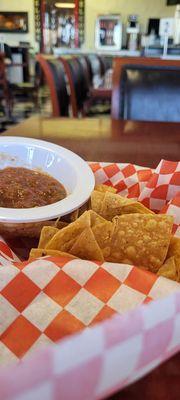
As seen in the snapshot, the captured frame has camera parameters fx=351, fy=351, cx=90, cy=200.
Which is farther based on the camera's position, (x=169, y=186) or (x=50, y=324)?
(x=169, y=186)

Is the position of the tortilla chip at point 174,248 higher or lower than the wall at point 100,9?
lower

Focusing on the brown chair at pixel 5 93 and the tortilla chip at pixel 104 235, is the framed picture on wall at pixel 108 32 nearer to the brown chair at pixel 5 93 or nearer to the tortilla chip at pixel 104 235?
the brown chair at pixel 5 93

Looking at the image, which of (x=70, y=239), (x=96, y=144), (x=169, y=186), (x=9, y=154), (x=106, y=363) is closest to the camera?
(x=106, y=363)

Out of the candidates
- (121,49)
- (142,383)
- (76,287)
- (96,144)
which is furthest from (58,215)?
(121,49)

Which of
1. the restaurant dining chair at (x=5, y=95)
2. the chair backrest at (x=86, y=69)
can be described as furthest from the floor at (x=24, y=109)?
the chair backrest at (x=86, y=69)

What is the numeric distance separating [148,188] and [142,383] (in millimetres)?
441

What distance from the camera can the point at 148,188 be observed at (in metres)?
0.72

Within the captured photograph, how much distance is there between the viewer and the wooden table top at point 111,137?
1.07 m

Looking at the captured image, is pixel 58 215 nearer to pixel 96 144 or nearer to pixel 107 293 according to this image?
pixel 107 293

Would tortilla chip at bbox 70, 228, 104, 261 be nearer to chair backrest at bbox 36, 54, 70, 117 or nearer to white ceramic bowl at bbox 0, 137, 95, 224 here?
white ceramic bowl at bbox 0, 137, 95, 224

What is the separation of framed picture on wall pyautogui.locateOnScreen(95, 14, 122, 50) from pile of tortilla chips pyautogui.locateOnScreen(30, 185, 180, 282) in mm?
9395

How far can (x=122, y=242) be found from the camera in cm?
51

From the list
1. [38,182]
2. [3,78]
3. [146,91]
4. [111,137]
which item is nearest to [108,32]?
[3,78]

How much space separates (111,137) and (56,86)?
Result: 3.21 ft
